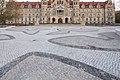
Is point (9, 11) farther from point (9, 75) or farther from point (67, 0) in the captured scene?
point (9, 75)

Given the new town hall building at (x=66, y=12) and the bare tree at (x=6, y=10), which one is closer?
the bare tree at (x=6, y=10)

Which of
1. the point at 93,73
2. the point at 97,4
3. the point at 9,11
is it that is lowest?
the point at 93,73

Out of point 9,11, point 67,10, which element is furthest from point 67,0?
point 9,11

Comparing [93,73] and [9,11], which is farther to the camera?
[9,11]

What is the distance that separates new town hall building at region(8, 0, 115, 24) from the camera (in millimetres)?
88625

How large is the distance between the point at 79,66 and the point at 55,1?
84.1 metres

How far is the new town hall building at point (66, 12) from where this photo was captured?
291 ft

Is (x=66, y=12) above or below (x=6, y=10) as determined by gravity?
above

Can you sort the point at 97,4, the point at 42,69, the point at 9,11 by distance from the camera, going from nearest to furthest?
the point at 42,69 < the point at 9,11 < the point at 97,4

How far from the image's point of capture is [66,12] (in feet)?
293

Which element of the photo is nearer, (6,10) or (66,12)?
(6,10)

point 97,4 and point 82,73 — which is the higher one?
point 97,4

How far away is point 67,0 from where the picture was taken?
94125 millimetres

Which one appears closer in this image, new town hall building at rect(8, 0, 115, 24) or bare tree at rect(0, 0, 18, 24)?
bare tree at rect(0, 0, 18, 24)
